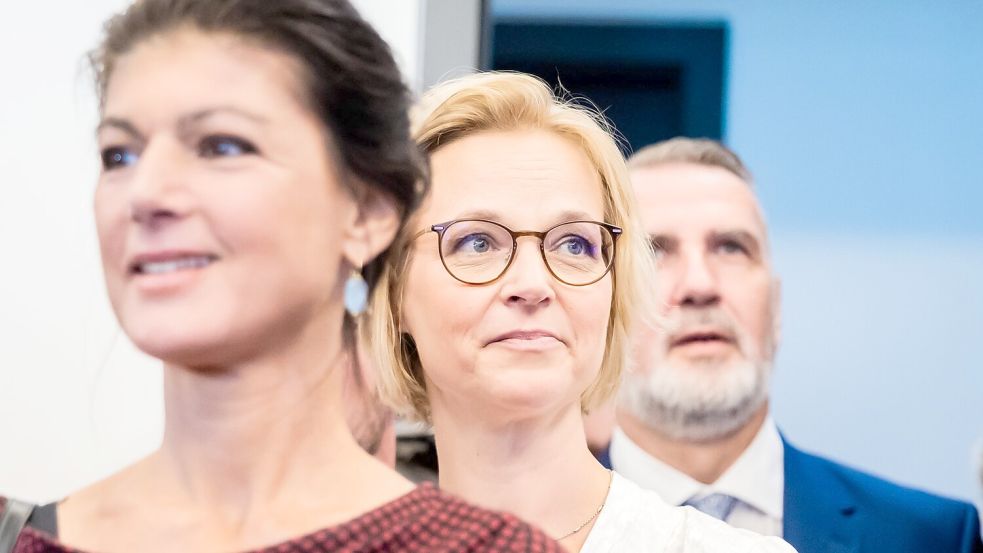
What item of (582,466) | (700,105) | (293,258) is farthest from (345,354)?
(700,105)

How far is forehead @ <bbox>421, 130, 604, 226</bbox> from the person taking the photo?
37.9 inches

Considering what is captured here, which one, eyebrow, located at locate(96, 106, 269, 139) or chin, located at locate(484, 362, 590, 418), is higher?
eyebrow, located at locate(96, 106, 269, 139)

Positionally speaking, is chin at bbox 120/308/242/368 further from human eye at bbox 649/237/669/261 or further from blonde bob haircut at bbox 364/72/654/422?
human eye at bbox 649/237/669/261

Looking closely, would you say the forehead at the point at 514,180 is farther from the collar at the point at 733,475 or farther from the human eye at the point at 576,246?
the collar at the point at 733,475

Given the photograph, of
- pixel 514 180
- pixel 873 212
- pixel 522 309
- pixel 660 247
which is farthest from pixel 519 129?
pixel 873 212

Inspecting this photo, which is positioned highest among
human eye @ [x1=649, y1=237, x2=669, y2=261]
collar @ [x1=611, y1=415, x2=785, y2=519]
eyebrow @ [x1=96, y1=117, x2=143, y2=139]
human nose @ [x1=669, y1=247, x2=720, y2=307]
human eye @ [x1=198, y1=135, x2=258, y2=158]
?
eyebrow @ [x1=96, y1=117, x2=143, y2=139]

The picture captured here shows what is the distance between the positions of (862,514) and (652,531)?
450mm

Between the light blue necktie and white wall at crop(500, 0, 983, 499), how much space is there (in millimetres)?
428

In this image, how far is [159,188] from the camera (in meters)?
0.67

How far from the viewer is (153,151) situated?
2.24 ft

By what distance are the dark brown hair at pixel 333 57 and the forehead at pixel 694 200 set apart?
64cm

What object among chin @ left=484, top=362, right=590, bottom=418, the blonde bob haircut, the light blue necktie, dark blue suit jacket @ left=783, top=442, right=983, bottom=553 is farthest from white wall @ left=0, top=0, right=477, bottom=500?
dark blue suit jacket @ left=783, top=442, right=983, bottom=553

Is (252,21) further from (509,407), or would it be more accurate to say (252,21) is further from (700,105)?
(700,105)

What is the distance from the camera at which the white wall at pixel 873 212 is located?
1.72 meters
